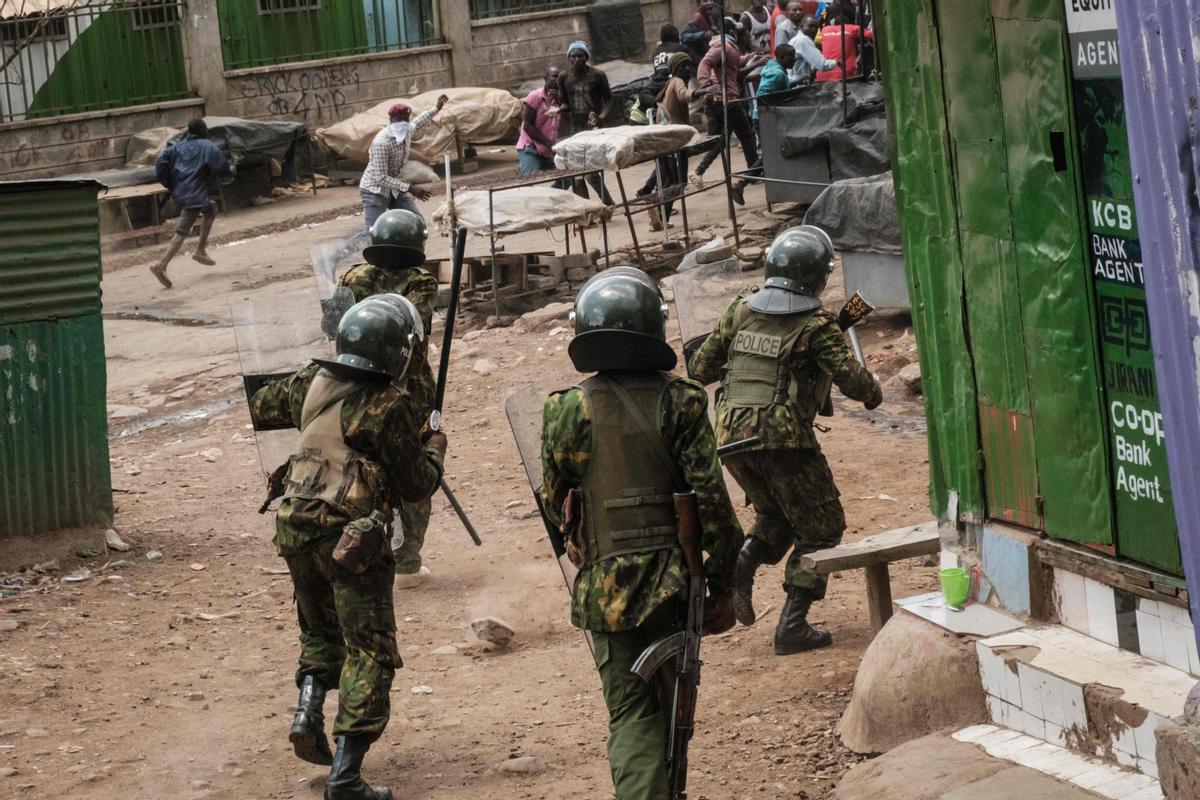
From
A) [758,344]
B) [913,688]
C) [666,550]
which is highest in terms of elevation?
[758,344]

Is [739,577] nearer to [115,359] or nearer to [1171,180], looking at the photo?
[1171,180]

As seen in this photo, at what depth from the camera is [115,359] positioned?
13.4m

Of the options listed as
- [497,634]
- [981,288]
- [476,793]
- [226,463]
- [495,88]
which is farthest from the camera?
[495,88]

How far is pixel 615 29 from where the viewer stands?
24.8m

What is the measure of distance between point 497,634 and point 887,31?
3.04 metres

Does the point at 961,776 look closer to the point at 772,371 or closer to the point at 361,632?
the point at 361,632

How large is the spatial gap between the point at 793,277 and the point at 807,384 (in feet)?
1.35

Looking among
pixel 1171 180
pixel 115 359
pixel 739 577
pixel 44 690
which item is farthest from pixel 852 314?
pixel 115 359

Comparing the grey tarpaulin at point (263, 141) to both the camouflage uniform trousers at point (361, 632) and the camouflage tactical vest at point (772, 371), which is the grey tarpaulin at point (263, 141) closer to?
the camouflage tactical vest at point (772, 371)

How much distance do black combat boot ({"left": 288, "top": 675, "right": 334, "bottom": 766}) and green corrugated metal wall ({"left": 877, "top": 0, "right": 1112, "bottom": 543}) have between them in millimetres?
2137

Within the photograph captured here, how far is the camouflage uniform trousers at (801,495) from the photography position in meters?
6.12

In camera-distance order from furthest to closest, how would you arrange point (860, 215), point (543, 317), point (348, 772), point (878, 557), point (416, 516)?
point (543, 317) < point (860, 215) < point (416, 516) < point (878, 557) < point (348, 772)

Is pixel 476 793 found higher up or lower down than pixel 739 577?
lower down

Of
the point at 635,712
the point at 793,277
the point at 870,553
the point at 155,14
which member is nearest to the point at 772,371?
the point at 793,277
